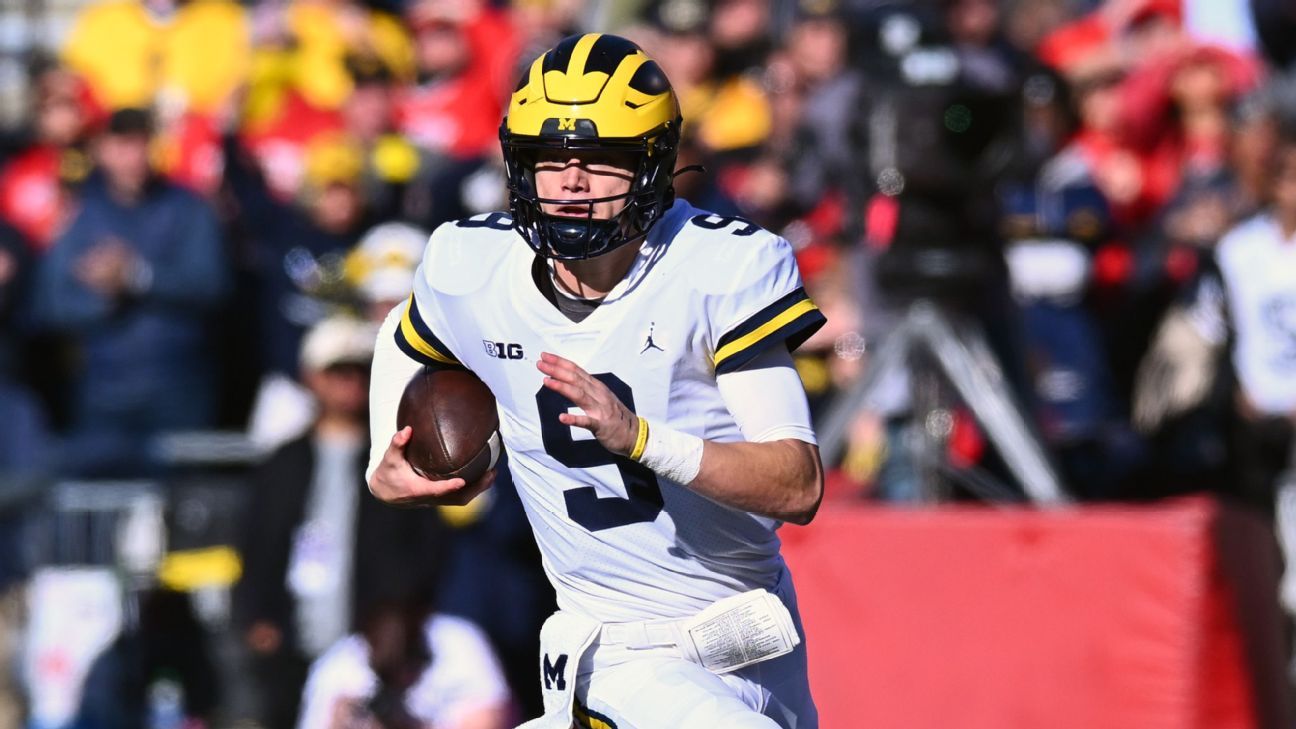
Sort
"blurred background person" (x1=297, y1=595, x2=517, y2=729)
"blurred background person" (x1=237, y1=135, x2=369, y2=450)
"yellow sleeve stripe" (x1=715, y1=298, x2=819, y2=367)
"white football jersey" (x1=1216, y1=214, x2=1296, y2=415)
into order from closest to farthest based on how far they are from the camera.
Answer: "yellow sleeve stripe" (x1=715, y1=298, x2=819, y2=367) → "blurred background person" (x1=297, y1=595, x2=517, y2=729) → "white football jersey" (x1=1216, y1=214, x2=1296, y2=415) → "blurred background person" (x1=237, y1=135, x2=369, y2=450)

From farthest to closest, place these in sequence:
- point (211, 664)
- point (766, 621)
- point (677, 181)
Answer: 1. point (211, 664)
2. point (677, 181)
3. point (766, 621)

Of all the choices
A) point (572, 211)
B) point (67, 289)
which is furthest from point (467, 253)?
point (67, 289)

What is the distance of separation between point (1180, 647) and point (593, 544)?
2.63 meters

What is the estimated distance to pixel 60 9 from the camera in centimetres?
1230

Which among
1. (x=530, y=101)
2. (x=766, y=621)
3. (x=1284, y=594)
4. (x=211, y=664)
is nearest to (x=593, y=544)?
(x=766, y=621)

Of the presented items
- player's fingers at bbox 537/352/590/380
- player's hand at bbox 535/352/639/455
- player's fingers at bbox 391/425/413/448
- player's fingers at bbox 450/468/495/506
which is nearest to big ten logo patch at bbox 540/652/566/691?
player's fingers at bbox 450/468/495/506

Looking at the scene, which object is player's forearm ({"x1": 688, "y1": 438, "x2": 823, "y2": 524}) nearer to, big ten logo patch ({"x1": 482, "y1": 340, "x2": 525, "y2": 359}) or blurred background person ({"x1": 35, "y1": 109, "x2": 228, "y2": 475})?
big ten logo patch ({"x1": 482, "y1": 340, "x2": 525, "y2": 359})

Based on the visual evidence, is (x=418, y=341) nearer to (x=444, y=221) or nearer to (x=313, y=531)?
(x=313, y=531)

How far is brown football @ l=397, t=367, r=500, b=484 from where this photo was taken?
4352mm

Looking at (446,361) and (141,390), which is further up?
(446,361)

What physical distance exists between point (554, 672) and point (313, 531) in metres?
3.62

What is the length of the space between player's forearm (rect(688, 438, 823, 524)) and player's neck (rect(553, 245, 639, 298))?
0.49 m

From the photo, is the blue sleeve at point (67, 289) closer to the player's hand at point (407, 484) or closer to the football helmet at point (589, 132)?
the player's hand at point (407, 484)

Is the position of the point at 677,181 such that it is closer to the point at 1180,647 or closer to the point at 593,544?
the point at 1180,647
